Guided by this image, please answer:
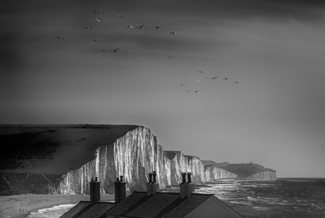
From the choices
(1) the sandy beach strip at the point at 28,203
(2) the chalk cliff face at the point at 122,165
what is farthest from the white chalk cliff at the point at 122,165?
(1) the sandy beach strip at the point at 28,203

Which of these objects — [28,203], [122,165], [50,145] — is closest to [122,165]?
[122,165]

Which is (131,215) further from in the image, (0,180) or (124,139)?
(124,139)

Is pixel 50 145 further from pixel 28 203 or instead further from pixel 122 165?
pixel 28 203

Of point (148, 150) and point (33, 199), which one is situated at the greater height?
point (148, 150)

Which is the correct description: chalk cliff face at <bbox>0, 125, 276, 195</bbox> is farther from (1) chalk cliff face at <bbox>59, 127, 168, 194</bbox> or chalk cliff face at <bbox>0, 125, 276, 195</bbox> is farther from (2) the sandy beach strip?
(2) the sandy beach strip

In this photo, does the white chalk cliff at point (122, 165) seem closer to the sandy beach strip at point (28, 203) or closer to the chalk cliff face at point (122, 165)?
the chalk cliff face at point (122, 165)

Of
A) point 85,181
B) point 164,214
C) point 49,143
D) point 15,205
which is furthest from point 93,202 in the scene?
point 49,143

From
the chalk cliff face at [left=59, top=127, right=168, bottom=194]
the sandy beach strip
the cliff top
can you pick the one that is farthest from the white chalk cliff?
the sandy beach strip
